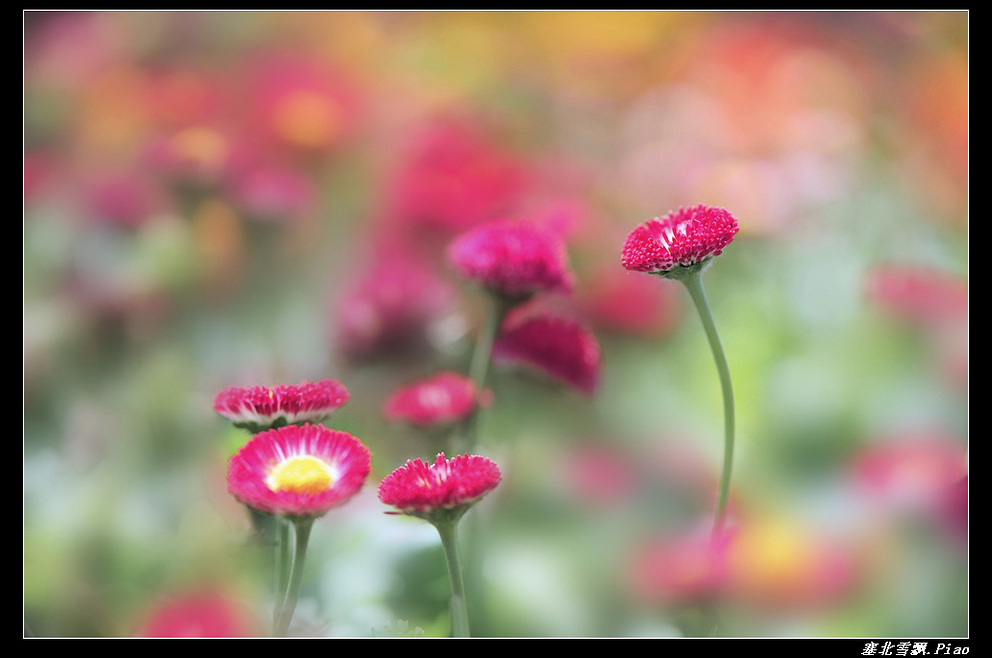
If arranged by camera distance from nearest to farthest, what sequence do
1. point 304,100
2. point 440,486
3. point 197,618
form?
point 440,486, point 197,618, point 304,100

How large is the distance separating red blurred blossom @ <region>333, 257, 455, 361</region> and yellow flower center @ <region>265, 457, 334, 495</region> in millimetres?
164

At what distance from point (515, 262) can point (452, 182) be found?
6.0 inches

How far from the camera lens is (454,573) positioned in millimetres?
283

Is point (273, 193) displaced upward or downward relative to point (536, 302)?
upward

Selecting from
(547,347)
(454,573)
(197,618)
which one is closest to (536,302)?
(547,347)

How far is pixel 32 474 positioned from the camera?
41 centimetres

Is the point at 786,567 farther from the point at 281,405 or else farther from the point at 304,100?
the point at 304,100

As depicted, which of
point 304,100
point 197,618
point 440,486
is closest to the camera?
point 440,486

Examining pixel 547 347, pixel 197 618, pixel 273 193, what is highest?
pixel 273 193

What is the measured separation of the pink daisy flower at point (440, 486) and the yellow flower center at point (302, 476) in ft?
0.06

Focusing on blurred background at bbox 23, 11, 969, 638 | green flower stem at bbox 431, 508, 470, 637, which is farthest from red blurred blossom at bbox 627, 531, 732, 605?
green flower stem at bbox 431, 508, 470, 637
